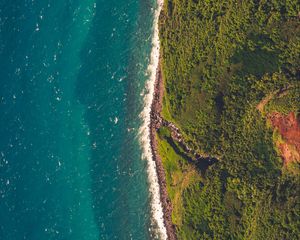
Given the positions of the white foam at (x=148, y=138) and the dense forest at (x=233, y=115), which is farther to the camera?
the white foam at (x=148, y=138)

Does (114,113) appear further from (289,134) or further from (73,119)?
(289,134)

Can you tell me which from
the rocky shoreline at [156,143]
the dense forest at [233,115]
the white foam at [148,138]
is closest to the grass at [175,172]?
the dense forest at [233,115]

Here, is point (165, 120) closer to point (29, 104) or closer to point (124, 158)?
point (124, 158)

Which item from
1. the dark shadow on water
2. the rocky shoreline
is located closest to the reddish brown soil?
the rocky shoreline

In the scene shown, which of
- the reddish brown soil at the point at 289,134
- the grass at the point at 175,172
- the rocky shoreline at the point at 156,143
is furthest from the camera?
the rocky shoreline at the point at 156,143

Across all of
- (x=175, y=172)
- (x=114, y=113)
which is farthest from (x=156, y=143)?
(x=114, y=113)

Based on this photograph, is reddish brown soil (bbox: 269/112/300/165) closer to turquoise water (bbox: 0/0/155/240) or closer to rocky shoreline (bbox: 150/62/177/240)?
rocky shoreline (bbox: 150/62/177/240)

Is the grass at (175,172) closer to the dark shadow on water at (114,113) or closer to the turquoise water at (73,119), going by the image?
the turquoise water at (73,119)
